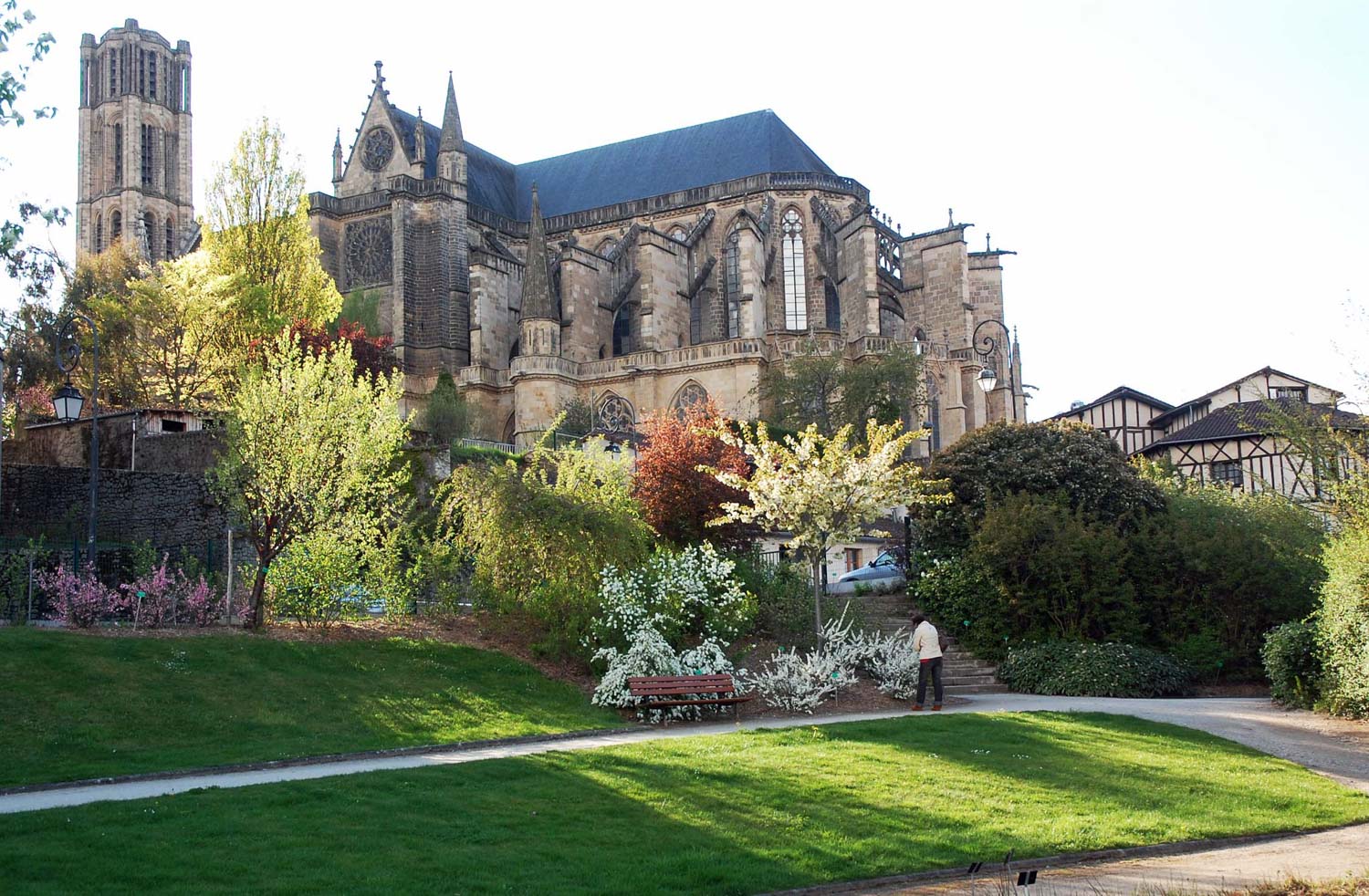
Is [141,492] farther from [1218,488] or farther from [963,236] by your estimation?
[963,236]

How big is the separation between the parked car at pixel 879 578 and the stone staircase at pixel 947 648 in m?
0.73

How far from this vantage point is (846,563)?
34625 millimetres

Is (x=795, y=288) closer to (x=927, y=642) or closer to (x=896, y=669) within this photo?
(x=896, y=669)

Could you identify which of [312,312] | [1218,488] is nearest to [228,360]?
[312,312]

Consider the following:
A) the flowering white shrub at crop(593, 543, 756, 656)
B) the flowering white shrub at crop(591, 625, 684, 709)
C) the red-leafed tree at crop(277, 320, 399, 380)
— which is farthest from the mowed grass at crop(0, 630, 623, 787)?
the red-leafed tree at crop(277, 320, 399, 380)

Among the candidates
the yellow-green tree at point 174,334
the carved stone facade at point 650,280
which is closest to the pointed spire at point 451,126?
the carved stone facade at point 650,280

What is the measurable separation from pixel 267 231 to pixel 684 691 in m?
27.4

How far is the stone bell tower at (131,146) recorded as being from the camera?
2675 inches

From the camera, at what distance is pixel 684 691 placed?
52.3 feet

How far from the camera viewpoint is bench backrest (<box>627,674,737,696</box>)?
15.8 metres

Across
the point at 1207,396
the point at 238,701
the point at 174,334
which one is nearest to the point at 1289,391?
the point at 1207,396

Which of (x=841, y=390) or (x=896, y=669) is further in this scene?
(x=841, y=390)

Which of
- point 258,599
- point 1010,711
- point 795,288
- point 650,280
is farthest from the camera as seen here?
point 795,288

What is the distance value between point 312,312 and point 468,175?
65.4 ft
